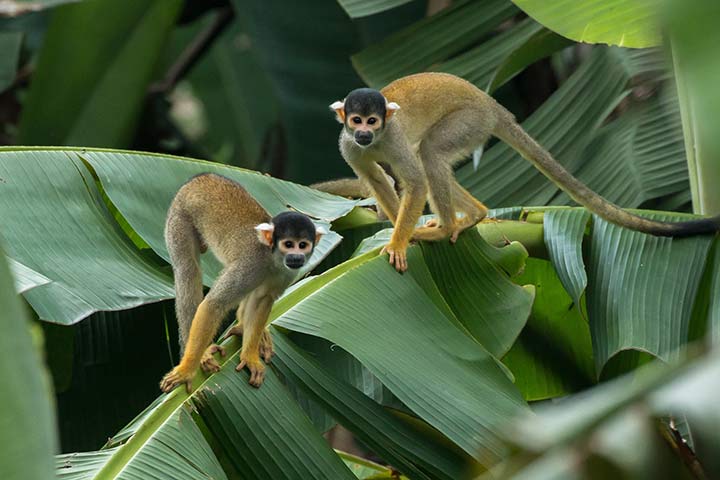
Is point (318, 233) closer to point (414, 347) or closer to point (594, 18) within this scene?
point (414, 347)

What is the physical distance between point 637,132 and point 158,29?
3383mm

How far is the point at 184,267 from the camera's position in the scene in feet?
12.0

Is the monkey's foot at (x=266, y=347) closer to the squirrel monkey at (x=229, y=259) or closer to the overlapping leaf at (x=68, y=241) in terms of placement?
the squirrel monkey at (x=229, y=259)

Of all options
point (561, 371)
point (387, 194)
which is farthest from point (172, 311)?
point (561, 371)

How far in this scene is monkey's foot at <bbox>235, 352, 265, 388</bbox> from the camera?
10.1 ft

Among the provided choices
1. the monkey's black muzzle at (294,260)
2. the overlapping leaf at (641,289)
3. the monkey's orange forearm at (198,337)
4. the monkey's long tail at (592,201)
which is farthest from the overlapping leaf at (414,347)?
the monkey's long tail at (592,201)

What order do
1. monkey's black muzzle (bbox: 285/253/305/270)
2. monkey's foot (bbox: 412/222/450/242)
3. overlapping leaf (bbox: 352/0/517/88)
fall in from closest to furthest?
monkey's black muzzle (bbox: 285/253/305/270) → monkey's foot (bbox: 412/222/450/242) → overlapping leaf (bbox: 352/0/517/88)

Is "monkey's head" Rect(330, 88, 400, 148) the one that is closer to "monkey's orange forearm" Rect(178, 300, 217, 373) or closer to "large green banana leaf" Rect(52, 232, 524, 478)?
"large green banana leaf" Rect(52, 232, 524, 478)

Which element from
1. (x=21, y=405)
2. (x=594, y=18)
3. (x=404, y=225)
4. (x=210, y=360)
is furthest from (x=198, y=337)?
(x=21, y=405)

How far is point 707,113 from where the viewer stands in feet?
2.74

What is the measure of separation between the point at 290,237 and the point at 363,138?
0.74 m

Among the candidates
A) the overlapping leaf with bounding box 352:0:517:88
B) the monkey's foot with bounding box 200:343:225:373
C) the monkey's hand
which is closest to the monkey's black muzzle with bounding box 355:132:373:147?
the monkey's hand

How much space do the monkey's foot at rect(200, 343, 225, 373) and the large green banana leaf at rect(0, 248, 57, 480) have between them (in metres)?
2.02

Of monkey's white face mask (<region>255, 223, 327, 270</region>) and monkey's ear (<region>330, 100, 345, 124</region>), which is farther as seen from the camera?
monkey's ear (<region>330, 100, 345, 124</region>)
